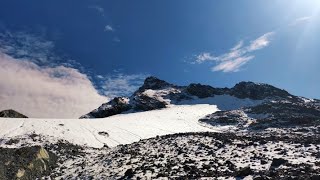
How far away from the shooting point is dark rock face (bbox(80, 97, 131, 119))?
104 m

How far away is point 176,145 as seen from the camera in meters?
36.7

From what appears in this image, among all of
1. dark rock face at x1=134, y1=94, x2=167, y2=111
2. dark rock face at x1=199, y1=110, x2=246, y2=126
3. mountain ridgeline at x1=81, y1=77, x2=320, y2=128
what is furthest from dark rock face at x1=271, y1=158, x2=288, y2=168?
dark rock face at x1=134, y1=94, x2=167, y2=111


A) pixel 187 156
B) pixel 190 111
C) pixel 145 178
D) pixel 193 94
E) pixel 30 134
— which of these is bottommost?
pixel 145 178

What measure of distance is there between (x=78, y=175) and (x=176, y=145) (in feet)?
35.4

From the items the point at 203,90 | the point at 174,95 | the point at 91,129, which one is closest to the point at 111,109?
the point at 174,95

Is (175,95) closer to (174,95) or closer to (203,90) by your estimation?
(174,95)

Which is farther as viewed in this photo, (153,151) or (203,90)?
(203,90)

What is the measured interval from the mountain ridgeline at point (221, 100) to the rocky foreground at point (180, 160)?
4400cm

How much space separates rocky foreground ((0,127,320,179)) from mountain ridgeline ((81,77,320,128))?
4400cm

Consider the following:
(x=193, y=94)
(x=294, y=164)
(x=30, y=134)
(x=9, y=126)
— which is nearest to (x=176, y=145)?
(x=294, y=164)

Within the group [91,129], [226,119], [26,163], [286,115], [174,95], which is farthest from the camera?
[174,95]

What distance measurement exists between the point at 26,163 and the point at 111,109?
2918 inches

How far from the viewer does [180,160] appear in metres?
30.3

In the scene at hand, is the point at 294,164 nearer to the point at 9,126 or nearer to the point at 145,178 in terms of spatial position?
the point at 145,178
